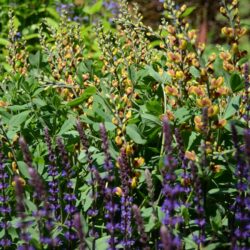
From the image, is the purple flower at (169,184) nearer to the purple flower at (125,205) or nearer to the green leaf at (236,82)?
the purple flower at (125,205)

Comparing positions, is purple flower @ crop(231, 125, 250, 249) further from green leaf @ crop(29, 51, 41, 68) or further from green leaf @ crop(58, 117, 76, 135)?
green leaf @ crop(29, 51, 41, 68)

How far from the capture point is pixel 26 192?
282 centimetres

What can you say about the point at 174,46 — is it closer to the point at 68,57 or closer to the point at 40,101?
the point at 40,101

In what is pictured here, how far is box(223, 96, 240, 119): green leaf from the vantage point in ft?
8.59

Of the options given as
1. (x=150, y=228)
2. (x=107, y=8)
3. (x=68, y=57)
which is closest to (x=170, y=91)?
(x=150, y=228)

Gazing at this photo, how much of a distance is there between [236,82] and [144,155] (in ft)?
1.98

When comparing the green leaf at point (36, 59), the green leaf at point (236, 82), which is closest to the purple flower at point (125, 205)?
the green leaf at point (236, 82)

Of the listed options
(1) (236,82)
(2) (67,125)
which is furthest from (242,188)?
(2) (67,125)

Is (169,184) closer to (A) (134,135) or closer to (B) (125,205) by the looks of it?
(B) (125,205)

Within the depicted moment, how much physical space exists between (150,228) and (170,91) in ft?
2.11

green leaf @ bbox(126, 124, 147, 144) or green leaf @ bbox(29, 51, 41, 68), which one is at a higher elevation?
green leaf @ bbox(29, 51, 41, 68)

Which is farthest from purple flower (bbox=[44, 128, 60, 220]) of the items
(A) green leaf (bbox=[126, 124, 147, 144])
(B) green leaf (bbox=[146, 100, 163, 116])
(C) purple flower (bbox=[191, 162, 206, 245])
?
(C) purple flower (bbox=[191, 162, 206, 245])

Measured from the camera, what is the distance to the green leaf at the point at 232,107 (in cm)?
262

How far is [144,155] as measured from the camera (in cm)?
296
